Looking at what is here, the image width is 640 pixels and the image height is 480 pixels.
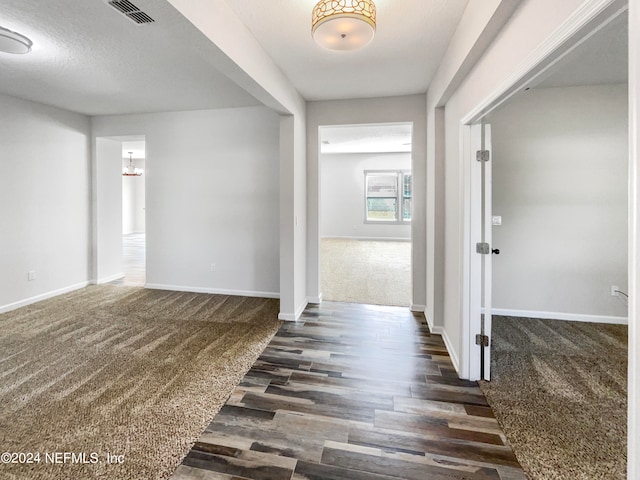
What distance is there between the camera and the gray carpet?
1.52 metres

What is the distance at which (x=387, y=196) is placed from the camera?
9.71 m

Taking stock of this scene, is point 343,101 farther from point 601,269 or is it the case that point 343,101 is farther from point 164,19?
point 601,269

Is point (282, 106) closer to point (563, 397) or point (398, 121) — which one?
point (398, 121)

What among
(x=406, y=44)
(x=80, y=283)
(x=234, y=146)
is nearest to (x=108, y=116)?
(x=234, y=146)

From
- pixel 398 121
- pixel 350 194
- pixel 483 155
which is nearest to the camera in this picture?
pixel 483 155

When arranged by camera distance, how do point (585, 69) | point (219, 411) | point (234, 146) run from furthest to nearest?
point (234, 146) → point (585, 69) → point (219, 411)

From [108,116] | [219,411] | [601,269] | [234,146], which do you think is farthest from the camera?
[108,116]

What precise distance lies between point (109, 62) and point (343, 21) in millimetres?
2424

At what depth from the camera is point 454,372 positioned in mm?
2332

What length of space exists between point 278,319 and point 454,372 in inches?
74.9

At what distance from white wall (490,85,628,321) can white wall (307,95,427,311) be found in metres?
0.81

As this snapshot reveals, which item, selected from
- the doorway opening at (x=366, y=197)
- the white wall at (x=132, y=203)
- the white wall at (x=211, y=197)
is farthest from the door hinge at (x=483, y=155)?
the white wall at (x=132, y=203)

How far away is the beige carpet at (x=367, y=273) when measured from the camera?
4.20m

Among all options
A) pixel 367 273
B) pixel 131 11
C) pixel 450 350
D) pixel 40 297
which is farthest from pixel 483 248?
pixel 40 297
